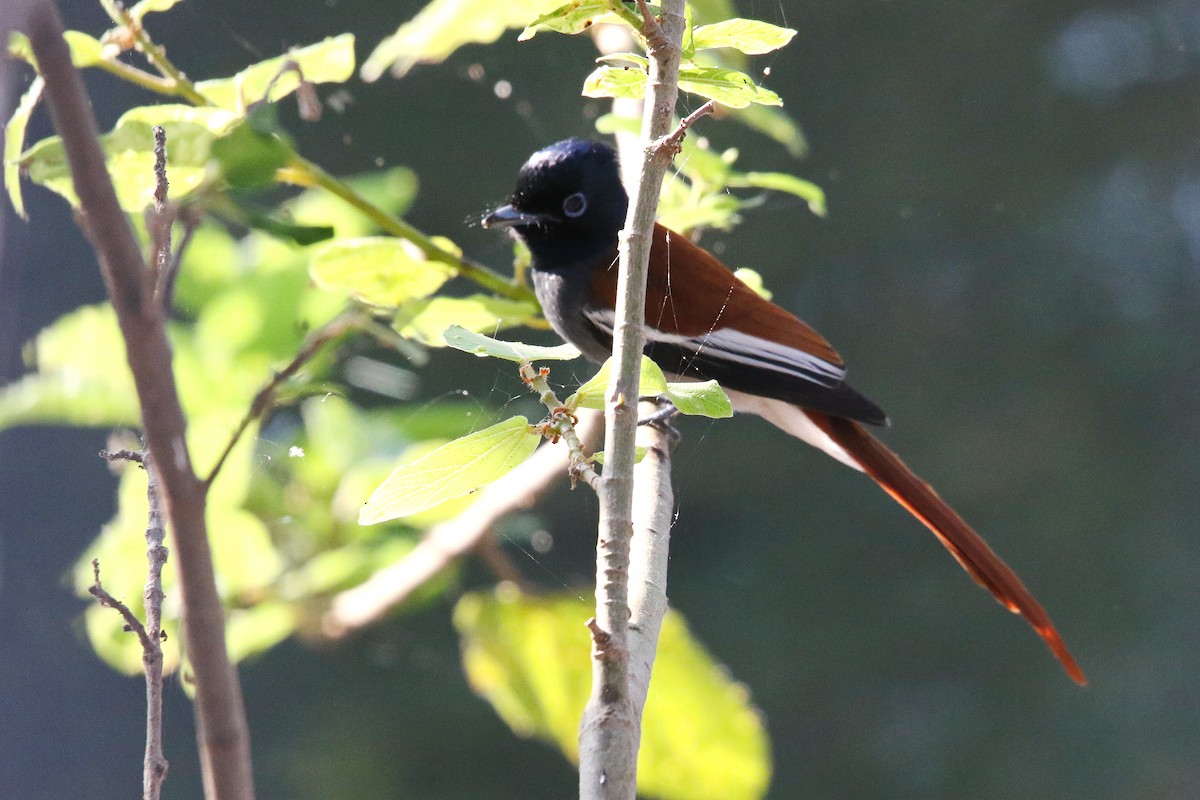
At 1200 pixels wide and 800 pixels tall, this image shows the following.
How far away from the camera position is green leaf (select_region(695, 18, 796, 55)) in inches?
20.0

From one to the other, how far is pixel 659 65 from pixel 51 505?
0.74m

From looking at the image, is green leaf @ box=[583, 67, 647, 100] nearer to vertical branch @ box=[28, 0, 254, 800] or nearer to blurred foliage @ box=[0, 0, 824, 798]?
blurred foliage @ box=[0, 0, 824, 798]

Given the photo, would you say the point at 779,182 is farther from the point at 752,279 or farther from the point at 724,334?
the point at 724,334

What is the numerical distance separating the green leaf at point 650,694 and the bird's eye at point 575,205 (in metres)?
0.42

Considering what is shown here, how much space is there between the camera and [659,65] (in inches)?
18.0

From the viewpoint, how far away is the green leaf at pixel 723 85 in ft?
1.63

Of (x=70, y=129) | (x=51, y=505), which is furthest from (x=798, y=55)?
(x=70, y=129)

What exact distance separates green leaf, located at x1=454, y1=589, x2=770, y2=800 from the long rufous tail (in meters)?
0.28

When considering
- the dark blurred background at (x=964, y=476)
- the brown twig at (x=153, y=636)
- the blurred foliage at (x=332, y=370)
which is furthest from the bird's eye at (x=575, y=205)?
the dark blurred background at (x=964, y=476)

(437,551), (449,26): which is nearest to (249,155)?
(449,26)

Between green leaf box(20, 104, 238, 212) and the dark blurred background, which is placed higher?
green leaf box(20, 104, 238, 212)

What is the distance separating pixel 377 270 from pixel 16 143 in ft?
0.96

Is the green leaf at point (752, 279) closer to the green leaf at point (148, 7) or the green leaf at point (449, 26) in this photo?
the green leaf at point (449, 26)

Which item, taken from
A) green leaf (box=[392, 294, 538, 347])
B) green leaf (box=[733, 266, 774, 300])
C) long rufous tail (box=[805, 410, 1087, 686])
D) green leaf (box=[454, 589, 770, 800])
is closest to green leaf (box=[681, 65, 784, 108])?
green leaf (box=[392, 294, 538, 347])
